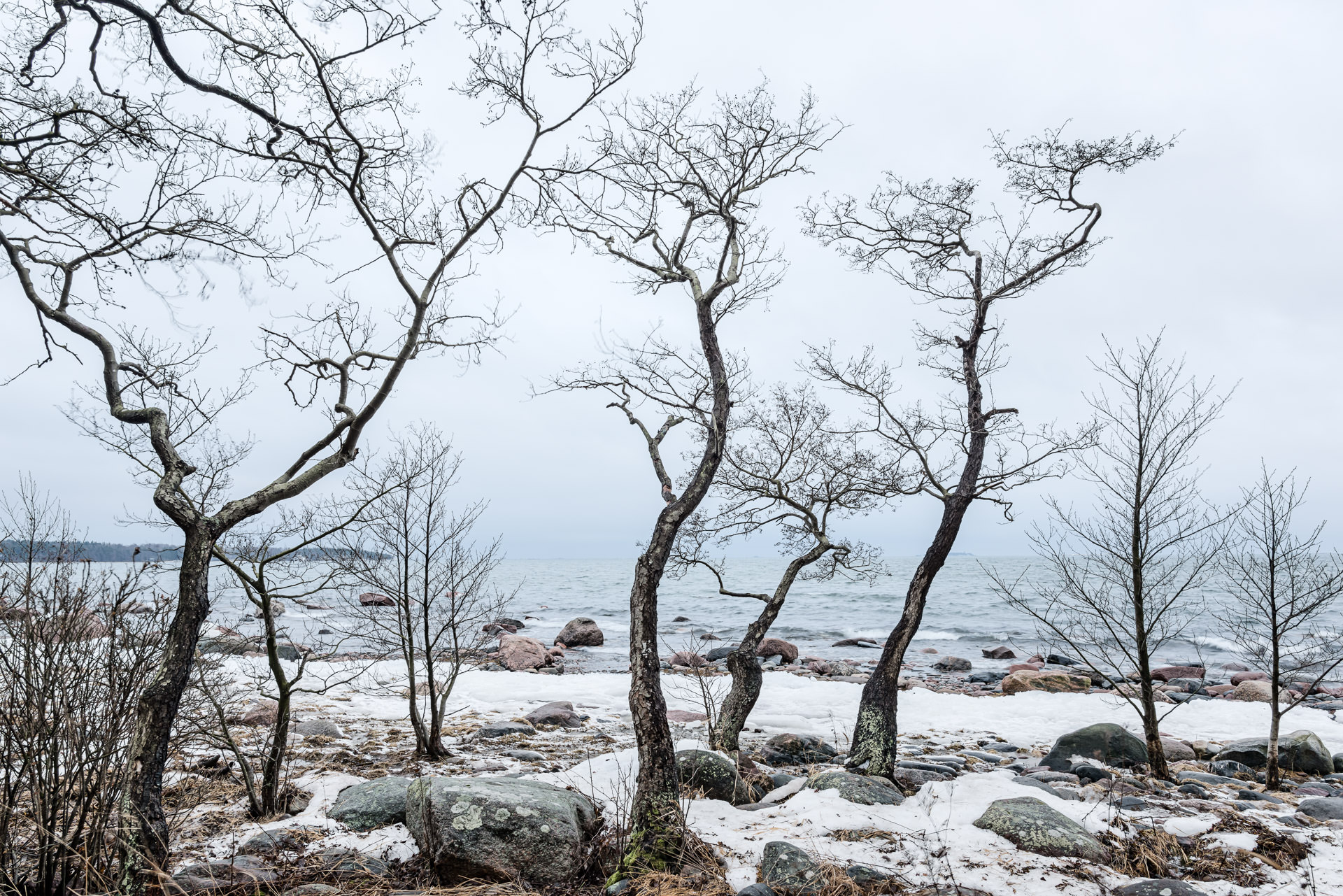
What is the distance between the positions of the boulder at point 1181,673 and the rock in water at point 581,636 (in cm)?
1951

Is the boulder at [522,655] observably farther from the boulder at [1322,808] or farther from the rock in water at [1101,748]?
the boulder at [1322,808]

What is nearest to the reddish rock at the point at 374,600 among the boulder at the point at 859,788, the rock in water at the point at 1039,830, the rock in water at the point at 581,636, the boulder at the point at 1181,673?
the boulder at the point at 859,788

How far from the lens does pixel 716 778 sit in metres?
8.42

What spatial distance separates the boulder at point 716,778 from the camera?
8.28 metres

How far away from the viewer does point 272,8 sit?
5.86 m

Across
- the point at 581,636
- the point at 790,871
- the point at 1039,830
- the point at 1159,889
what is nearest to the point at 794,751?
the point at 1039,830

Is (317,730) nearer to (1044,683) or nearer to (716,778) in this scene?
(716,778)

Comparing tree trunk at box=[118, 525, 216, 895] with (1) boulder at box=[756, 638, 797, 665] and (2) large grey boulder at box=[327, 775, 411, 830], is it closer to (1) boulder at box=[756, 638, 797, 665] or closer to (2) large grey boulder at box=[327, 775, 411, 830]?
(2) large grey boulder at box=[327, 775, 411, 830]

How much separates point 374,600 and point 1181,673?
23921mm

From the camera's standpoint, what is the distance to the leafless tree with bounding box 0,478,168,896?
4719 millimetres

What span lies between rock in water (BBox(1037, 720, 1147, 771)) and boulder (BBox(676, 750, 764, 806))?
6017 millimetres

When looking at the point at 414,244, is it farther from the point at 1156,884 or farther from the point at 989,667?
the point at 989,667

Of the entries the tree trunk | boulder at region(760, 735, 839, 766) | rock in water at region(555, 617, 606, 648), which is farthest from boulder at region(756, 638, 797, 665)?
the tree trunk

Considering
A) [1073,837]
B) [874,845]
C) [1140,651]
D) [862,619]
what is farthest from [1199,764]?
[862,619]
